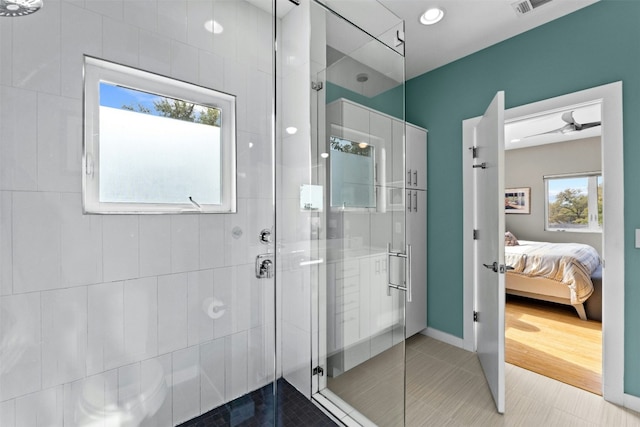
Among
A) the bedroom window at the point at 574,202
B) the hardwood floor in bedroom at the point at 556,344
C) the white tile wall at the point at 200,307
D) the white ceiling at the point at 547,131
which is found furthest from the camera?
the bedroom window at the point at 574,202

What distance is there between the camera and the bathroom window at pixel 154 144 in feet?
4.16

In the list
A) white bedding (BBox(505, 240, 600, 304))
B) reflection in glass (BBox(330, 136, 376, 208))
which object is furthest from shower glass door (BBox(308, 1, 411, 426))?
white bedding (BBox(505, 240, 600, 304))

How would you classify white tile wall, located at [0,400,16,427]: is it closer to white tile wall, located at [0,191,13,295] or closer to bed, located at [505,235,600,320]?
white tile wall, located at [0,191,13,295]

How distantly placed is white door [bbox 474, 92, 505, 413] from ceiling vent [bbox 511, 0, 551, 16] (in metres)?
0.64

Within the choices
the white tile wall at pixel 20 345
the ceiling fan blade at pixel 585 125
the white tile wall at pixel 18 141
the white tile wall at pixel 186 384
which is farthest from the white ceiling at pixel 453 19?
the ceiling fan blade at pixel 585 125

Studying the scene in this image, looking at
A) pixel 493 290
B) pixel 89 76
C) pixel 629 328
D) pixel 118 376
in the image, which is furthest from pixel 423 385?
pixel 89 76

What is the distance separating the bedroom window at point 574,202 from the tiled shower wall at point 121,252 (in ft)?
19.0

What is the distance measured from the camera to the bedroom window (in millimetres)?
4871

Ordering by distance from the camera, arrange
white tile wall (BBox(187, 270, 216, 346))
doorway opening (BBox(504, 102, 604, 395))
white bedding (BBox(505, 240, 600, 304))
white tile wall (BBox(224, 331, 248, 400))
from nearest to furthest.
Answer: white tile wall (BBox(187, 270, 216, 346)) → white tile wall (BBox(224, 331, 248, 400)) → doorway opening (BBox(504, 102, 604, 395)) → white bedding (BBox(505, 240, 600, 304))

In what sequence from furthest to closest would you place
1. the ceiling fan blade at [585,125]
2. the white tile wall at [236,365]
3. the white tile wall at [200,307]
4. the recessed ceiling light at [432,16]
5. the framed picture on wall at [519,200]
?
the framed picture on wall at [519,200] → the ceiling fan blade at [585,125] → the recessed ceiling light at [432,16] → the white tile wall at [236,365] → the white tile wall at [200,307]

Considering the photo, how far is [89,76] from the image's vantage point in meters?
1.24

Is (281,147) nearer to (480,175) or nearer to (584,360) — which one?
(480,175)

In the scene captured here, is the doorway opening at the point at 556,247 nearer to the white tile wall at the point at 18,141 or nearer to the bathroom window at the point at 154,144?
the bathroom window at the point at 154,144

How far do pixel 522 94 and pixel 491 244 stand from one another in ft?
4.01
